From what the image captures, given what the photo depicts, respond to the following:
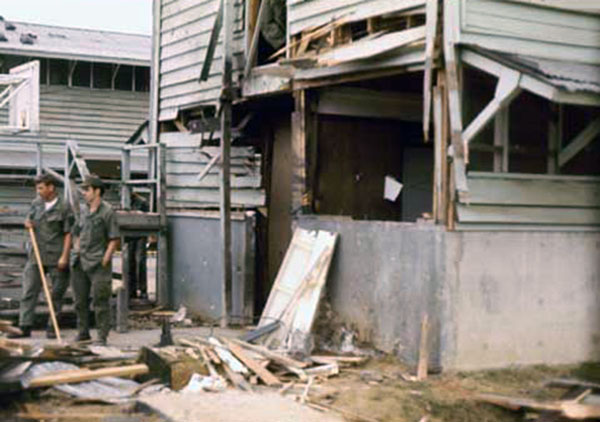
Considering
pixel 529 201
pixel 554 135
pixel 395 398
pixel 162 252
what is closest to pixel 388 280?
pixel 529 201

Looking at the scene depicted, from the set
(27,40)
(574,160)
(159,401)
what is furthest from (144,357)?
(27,40)

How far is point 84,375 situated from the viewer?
8617 millimetres

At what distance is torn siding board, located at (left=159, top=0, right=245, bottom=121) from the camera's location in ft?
48.6

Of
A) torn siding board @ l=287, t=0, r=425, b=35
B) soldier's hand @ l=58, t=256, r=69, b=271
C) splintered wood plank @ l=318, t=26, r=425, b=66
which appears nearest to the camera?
splintered wood plank @ l=318, t=26, r=425, b=66

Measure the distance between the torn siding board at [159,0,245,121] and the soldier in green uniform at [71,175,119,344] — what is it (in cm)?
380

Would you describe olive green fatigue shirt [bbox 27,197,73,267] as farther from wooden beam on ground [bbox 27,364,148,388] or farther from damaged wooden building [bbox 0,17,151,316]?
damaged wooden building [bbox 0,17,151,316]

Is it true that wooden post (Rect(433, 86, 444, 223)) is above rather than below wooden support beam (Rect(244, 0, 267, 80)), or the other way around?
below

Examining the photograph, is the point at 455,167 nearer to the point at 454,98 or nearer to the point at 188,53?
the point at 454,98

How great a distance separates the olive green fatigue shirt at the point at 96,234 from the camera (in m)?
11.3

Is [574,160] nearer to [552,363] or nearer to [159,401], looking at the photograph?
[552,363]

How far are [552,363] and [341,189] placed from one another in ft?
12.8

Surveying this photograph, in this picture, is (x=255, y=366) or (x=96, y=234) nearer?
(x=255, y=366)

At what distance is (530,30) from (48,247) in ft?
21.4

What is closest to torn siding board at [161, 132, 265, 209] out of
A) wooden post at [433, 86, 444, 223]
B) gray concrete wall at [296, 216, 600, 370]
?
gray concrete wall at [296, 216, 600, 370]
